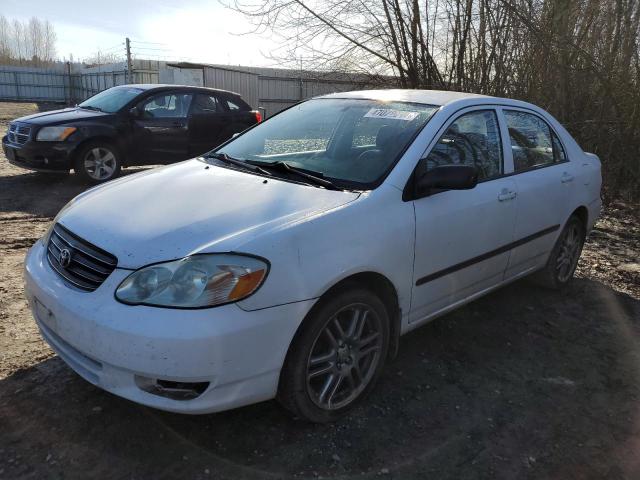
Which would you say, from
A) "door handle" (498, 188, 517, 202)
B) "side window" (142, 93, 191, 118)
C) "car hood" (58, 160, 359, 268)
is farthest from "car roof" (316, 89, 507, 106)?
"side window" (142, 93, 191, 118)

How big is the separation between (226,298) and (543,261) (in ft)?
10.1

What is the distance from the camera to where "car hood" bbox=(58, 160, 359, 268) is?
2316mm

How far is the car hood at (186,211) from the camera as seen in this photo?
2316 mm

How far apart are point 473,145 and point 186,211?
1.97 meters

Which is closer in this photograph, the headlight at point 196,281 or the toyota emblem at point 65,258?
the headlight at point 196,281

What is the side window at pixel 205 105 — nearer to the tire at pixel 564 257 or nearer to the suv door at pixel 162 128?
the suv door at pixel 162 128

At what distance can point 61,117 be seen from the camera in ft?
26.3

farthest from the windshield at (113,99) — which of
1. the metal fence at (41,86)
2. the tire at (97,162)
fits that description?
the metal fence at (41,86)

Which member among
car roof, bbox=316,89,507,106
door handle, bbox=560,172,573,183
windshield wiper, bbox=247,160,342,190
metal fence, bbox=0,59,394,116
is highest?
metal fence, bbox=0,59,394,116

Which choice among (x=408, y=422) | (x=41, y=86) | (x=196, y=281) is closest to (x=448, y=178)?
(x=408, y=422)

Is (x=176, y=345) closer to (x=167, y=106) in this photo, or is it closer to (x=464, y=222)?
(x=464, y=222)

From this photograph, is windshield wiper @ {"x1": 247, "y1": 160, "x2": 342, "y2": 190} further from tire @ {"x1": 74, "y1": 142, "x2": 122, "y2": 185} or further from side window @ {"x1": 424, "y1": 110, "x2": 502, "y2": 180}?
tire @ {"x1": 74, "y1": 142, "x2": 122, "y2": 185}

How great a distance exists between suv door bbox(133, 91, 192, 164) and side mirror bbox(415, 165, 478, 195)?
676cm

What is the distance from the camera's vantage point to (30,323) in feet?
11.6
